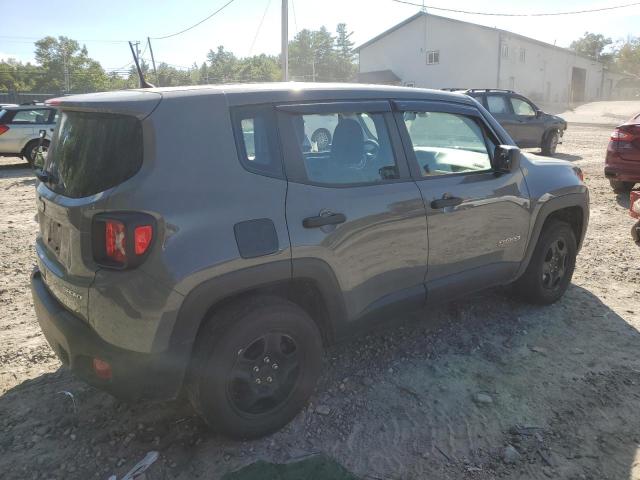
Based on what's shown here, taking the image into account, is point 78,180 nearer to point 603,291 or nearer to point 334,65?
point 603,291

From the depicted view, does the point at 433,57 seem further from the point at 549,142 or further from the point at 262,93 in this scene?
the point at 262,93

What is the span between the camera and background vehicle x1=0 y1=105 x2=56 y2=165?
517 inches

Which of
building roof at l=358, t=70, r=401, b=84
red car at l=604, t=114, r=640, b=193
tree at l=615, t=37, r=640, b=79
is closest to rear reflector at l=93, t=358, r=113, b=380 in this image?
red car at l=604, t=114, r=640, b=193

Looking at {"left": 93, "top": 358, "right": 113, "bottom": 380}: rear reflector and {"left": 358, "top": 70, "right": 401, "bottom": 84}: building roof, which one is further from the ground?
{"left": 358, "top": 70, "right": 401, "bottom": 84}: building roof

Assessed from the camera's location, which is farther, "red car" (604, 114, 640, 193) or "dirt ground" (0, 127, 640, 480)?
"red car" (604, 114, 640, 193)

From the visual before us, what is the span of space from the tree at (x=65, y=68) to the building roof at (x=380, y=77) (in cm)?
3593

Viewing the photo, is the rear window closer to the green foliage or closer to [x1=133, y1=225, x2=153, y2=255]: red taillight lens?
Answer: [x1=133, y1=225, x2=153, y2=255]: red taillight lens

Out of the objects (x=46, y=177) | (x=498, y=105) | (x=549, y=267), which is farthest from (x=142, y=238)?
(x=498, y=105)

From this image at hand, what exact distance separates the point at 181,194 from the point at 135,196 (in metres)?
0.19

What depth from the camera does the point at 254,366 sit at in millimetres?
2611

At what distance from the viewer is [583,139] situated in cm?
1973

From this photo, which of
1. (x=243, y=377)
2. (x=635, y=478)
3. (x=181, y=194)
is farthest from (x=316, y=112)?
(x=635, y=478)

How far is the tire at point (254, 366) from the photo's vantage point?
2.45m

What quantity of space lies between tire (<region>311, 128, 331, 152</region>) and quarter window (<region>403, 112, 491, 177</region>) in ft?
1.83
